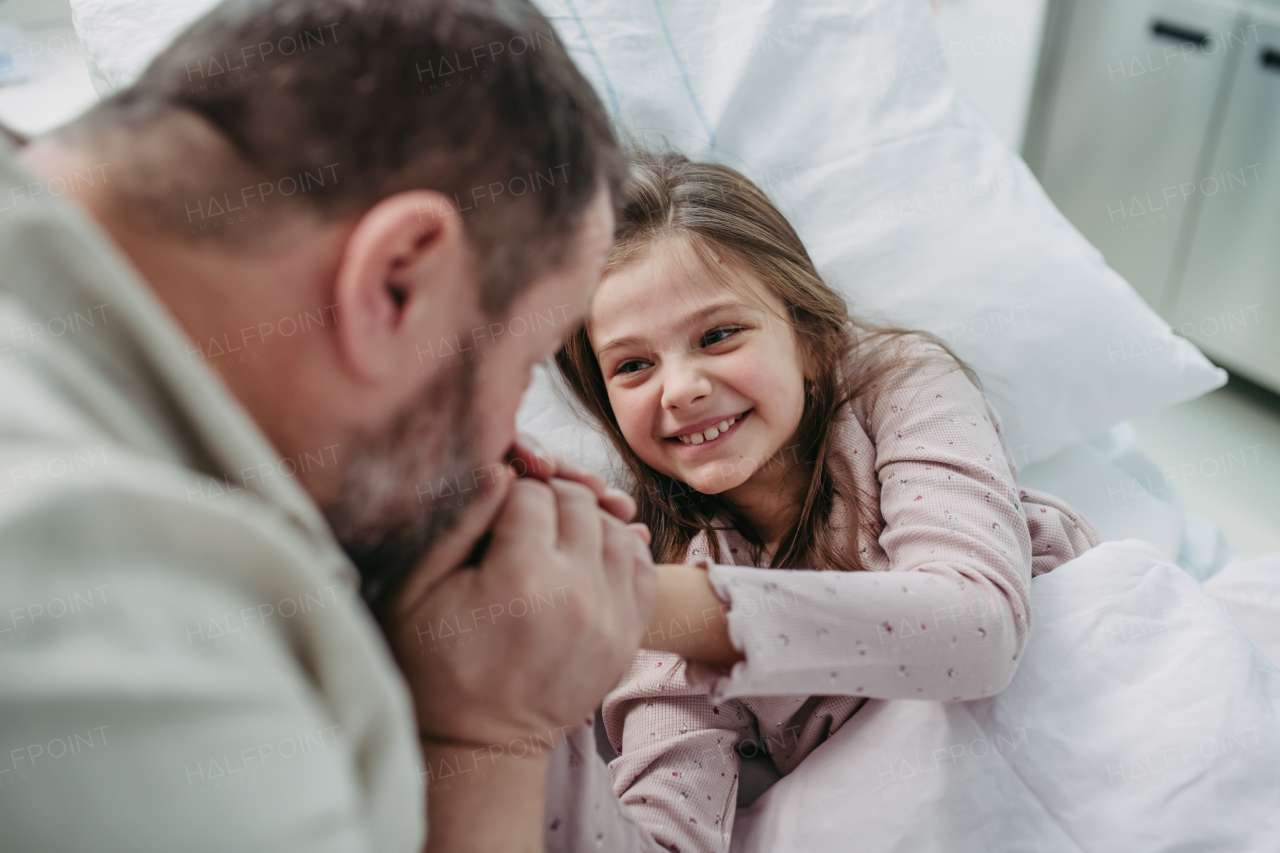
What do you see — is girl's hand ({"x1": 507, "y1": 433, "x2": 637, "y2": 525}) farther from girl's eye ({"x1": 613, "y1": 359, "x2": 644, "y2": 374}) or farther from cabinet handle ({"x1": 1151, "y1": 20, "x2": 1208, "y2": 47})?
cabinet handle ({"x1": 1151, "y1": 20, "x2": 1208, "y2": 47})

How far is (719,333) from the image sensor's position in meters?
0.97

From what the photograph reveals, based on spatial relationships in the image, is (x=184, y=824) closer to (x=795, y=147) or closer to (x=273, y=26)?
(x=273, y=26)

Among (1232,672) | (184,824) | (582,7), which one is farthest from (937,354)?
(184,824)

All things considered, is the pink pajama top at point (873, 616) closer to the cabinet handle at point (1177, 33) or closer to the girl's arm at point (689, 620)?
the girl's arm at point (689, 620)

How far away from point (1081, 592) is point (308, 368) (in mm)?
726

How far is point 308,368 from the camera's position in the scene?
0.45 meters

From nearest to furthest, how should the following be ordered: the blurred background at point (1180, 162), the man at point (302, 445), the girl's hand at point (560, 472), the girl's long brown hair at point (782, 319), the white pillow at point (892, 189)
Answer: the man at point (302, 445)
the girl's hand at point (560, 472)
the girl's long brown hair at point (782, 319)
the white pillow at point (892, 189)
the blurred background at point (1180, 162)

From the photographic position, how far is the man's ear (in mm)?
427

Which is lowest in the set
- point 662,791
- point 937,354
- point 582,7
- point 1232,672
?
point 662,791

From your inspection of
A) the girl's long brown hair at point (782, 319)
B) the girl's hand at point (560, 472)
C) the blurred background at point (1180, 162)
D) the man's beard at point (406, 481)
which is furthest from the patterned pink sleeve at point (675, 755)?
the blurred background at point (1180, 162)

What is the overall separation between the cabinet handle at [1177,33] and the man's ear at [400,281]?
1924 mm

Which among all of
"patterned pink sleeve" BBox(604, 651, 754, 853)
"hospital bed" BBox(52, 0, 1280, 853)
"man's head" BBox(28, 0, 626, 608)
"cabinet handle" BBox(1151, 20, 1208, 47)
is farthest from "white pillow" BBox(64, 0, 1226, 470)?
"cabinet handle" BBox(1151, 20, 1208, 47)

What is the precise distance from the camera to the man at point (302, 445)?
35 cm

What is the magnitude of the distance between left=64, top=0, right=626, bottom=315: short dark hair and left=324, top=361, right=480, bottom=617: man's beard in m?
0.06
